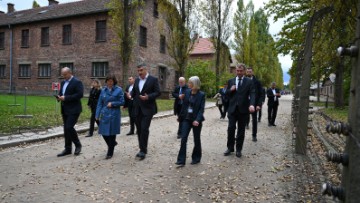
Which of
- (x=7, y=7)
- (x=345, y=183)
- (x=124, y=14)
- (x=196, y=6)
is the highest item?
(x=7, y=7)

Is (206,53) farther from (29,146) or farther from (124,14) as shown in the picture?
(29,146)

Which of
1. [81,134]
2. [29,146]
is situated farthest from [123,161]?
[81,134]

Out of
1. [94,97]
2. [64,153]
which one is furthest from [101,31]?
[64,153]

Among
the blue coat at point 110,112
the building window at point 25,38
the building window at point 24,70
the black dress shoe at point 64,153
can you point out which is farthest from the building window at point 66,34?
the blue coat at point 110,112

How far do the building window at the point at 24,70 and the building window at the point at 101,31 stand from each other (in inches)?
365

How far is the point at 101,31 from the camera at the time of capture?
27922 millimetres

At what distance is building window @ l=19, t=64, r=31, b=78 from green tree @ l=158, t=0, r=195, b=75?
16.3 metres

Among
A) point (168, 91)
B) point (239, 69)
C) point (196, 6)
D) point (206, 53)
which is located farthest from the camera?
point (206, 53)

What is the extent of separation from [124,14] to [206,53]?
3090cm

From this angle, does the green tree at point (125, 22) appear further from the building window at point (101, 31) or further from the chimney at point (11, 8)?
the chimney at point (11, 8)

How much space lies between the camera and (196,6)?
25.1 meters

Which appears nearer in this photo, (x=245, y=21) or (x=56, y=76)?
(x=56, y=76)

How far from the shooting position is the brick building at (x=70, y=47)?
27.9 m

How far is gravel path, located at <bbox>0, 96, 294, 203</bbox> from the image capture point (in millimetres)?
4817
